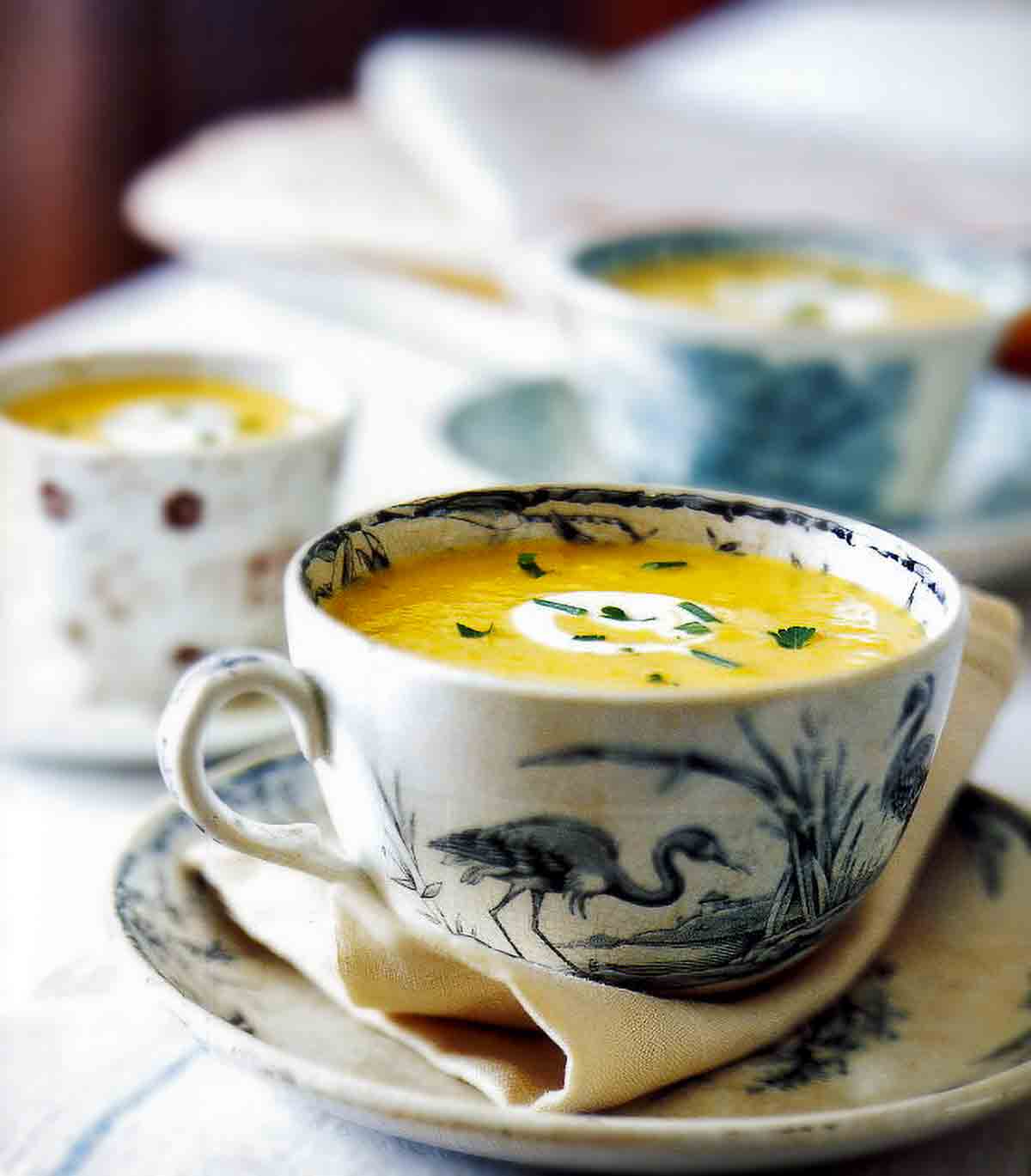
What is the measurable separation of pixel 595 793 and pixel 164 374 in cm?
57

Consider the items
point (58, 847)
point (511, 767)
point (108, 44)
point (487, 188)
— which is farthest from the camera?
point (108, 44)

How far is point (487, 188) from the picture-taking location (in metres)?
1.63

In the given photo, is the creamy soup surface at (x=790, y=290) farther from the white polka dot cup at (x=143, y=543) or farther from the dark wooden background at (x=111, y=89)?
the dark wooden background at (x=111, y=89)

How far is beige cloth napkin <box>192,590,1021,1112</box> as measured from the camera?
50cm

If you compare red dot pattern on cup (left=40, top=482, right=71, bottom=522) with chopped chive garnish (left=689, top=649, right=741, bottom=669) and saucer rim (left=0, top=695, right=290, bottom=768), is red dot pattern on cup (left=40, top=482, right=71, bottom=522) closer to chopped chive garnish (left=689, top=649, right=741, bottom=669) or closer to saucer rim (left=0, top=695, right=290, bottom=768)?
saucer rim (left=0, top=695, right=290, bottom=768)

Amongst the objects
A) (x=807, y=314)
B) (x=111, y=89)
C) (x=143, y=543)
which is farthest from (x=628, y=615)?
(x=111, y=89)

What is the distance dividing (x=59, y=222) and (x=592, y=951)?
2.27 metres

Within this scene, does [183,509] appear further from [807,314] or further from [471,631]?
[807,314]

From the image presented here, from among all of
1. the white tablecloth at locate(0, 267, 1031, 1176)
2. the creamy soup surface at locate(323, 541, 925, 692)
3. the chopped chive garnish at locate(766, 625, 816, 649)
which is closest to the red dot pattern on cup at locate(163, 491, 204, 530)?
the white tablecloth at locate(0, 267, 1031, 1176)

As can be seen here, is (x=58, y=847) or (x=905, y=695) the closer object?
(x=905, y=695)

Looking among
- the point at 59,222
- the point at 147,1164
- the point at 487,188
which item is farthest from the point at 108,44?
the point at 147,1164

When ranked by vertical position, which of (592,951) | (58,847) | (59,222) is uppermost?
(592,951)

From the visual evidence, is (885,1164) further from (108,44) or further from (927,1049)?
(108,44)

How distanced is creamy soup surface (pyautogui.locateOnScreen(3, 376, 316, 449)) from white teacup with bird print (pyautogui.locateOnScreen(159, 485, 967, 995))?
334 mm
